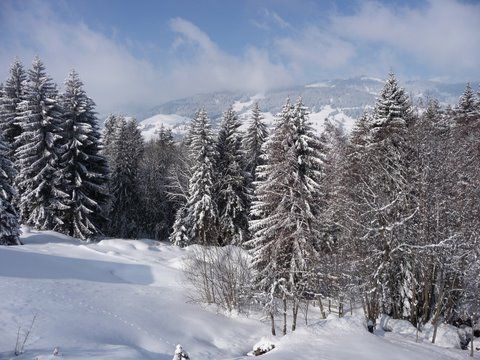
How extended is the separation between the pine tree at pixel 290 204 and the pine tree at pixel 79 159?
51.9 ft

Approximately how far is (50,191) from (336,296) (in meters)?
22.4

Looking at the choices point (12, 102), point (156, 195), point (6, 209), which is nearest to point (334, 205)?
point (6, 209)

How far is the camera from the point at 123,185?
41.6 meters

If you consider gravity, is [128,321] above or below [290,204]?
below

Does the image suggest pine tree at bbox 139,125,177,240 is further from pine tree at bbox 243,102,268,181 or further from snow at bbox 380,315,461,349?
snow at bbox 380,315,461,349

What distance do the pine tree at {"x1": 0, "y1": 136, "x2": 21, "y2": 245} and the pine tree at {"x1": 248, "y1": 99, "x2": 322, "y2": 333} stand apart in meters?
14.9

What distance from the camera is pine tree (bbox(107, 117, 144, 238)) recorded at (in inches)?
1607

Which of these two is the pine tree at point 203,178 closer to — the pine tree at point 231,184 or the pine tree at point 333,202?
the pine tree at point 231,184

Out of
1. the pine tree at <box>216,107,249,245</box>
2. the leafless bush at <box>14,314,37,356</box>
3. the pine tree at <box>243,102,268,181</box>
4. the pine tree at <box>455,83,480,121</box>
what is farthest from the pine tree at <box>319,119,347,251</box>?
the pine tree at <box>455,83,480,121</box>

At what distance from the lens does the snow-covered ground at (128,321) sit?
38.7ft

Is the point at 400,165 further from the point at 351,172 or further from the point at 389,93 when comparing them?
the point at 389,93

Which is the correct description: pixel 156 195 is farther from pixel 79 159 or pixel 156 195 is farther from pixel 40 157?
pixel 40 157

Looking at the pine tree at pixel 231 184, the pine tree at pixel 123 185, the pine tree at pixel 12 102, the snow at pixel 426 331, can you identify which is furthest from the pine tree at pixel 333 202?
the pine tree at pixel 12 102

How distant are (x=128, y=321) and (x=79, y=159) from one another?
19.3 meters
